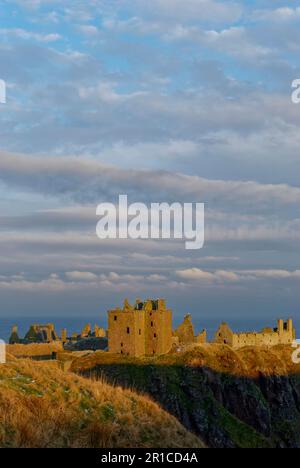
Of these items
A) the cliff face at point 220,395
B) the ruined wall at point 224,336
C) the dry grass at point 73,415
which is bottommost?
the cliff face at point 220,395

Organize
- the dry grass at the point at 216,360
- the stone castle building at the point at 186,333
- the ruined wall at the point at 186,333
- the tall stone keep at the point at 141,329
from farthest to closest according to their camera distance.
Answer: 1. the ruined wall at the point at 186,333
2. the stone castle building at the point at 186,333
3. the tall stone keep at the point at 141,329
4. the dry grass at the point at 216,360

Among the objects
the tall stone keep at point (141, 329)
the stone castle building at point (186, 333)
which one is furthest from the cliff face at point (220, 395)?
the stone castle building at point (186, 333)

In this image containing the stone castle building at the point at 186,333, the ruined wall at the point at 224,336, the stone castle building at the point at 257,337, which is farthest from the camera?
the stone castle building at the point at 257,337

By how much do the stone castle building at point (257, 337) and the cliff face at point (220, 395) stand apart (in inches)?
1049

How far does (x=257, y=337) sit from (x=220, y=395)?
47.8 meters

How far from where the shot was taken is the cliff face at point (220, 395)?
220ft

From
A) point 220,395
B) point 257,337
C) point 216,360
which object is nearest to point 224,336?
point 257,337

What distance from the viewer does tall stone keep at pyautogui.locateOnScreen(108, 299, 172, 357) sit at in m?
88.0

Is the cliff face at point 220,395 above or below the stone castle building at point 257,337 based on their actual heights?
below

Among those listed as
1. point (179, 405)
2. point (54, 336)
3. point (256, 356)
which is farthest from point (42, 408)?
point (54, 336)

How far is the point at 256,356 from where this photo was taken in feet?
292

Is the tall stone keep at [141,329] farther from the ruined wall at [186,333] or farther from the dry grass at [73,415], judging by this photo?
the dry grass at [73,415]
